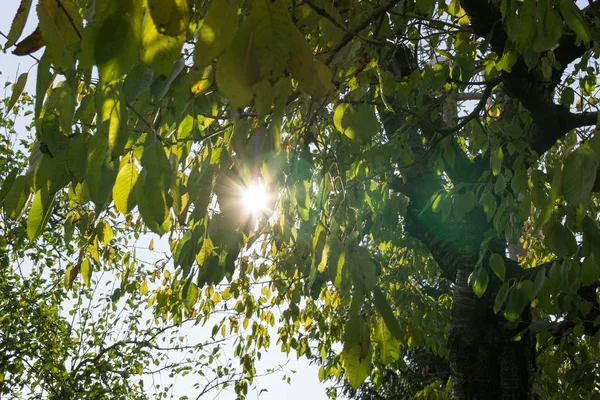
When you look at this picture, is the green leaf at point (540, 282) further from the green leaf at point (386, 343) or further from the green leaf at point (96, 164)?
the green leaf at point (96, 164)

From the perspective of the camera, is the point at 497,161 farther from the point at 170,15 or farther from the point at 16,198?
the point at 170,15

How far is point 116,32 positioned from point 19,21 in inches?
10.5

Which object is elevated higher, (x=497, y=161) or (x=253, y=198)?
(x=497, y=161)

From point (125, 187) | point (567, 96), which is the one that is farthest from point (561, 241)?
point (567, 96)

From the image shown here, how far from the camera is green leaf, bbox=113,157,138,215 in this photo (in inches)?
48.2

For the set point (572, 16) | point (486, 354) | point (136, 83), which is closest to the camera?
point (136, 83)

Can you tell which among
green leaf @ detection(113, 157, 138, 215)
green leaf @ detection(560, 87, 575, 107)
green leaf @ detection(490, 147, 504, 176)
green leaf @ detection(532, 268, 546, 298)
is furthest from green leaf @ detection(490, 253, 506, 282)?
green leaf @ detection(113, 157, 138, 215)

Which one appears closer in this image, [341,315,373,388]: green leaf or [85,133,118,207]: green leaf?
[85,133,118,207]: green leaf

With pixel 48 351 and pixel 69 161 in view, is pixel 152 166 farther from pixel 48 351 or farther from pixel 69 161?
pixel 48 351

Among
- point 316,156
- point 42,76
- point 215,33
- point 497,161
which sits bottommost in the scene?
point 215,33

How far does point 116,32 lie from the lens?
0.67m

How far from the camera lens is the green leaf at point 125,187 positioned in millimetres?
1225

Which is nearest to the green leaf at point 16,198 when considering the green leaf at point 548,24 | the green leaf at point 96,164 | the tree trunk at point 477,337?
the green leaf at point 96,164

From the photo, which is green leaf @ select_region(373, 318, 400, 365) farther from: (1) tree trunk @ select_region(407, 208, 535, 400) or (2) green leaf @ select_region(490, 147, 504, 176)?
(1) tree trunk @ select_region(407, 208, 535, 400)
